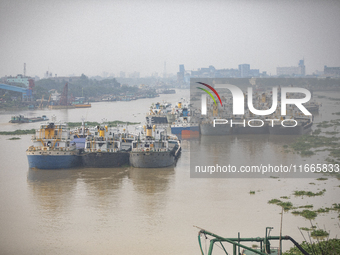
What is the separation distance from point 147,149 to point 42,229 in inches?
190

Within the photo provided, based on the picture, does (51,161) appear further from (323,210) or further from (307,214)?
(323,210)

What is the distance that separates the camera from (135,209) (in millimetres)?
8898

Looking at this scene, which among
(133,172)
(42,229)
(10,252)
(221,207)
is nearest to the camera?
(10,252)

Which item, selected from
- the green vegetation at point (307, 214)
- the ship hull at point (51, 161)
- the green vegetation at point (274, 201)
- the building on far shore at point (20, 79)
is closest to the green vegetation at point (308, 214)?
the green vegetation at point (307, 214)

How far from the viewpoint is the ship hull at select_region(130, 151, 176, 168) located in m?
12.2

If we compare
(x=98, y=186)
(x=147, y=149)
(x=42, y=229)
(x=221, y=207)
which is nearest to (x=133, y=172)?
(x=147, y=149)

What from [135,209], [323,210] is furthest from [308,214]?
[135,209]

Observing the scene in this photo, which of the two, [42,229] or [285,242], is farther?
[42,229]

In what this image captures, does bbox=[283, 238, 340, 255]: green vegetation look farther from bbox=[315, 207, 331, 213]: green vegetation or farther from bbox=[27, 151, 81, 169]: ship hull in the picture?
bbox=[27, 151, 81, 169]: ship hull

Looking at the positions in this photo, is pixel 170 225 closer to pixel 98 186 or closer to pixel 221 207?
pixel 221 207

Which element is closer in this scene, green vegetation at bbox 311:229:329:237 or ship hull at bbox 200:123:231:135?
green vegetation at bbox 311:229:329:237

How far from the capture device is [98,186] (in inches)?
424

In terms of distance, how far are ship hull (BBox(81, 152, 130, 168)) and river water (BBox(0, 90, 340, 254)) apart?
0.85 feet

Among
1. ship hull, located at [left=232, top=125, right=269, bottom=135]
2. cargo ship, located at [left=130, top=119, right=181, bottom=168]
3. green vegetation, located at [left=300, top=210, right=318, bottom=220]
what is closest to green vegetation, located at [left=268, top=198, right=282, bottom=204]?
green vegetation, located at [left=300, top=210, right=318, bottom=220]
